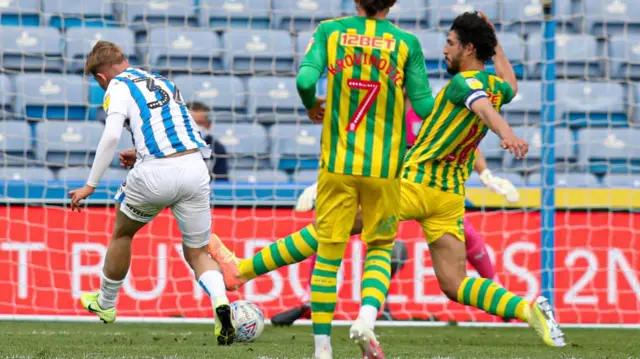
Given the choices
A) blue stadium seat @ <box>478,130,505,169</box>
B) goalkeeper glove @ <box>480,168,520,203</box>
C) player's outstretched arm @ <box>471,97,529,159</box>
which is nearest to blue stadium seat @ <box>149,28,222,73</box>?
blue stadium seat @ <box>478,130,505,169</box>

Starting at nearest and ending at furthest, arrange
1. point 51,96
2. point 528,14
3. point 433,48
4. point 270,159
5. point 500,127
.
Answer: point 500,127, point 270,159, point 51,96, point 433,48, point 528,14

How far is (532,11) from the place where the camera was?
1046 centimetres

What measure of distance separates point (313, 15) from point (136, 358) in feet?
18.8

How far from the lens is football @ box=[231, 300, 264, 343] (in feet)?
17.9

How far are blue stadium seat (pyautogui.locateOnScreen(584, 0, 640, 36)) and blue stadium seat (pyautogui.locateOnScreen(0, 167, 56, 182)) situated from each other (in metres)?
5.27

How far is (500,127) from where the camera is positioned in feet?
15.5

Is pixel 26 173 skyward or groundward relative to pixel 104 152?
groundward

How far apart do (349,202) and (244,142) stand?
505 cm

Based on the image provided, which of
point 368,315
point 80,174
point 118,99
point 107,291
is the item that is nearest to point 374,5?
point 368,315

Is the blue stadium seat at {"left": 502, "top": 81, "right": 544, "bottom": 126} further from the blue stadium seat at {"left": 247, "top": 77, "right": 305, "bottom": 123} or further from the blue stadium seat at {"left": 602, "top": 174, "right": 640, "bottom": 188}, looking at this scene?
the blue stadium seat at {"left": 247, "top": 77, "right": 305, "bottom": 123}

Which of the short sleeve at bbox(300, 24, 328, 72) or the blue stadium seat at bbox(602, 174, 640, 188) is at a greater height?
the short sleeve at bbox(300, 24, 328, 72)

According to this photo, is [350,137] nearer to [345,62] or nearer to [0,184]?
[345,62]

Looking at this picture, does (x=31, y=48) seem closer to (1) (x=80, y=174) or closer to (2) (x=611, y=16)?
(1) (x=80, y=174)

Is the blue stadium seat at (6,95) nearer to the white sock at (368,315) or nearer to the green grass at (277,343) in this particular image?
the green grass at (277,343)
